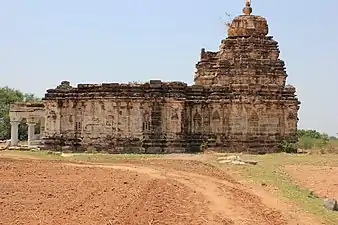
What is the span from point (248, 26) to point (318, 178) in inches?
558

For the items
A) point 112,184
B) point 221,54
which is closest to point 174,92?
point 221,54

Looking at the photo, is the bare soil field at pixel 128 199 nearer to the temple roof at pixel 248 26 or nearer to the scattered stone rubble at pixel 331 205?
the scattered stone rubble at pixel 331 205

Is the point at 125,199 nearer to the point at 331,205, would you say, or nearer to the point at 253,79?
the point at 331,205

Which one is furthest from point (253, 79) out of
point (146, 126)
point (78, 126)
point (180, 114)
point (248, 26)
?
point (78, 126)

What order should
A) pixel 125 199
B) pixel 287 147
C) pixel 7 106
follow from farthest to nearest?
pixel 7 106 < pixel 287 147 < pixel 125 199

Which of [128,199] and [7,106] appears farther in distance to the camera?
[7,106]

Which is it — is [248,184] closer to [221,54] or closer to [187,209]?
[187,209]

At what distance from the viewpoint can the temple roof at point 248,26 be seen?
107ft

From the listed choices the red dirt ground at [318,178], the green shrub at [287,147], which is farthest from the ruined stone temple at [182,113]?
the red dirt ground at [318,178]

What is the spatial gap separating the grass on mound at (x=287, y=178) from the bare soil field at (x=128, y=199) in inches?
26.3

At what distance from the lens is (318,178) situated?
20000mm

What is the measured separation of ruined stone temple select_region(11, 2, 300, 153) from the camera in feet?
94.8

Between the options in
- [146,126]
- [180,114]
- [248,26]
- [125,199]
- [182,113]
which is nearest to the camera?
[125,199]

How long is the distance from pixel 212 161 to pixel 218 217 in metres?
11.1
